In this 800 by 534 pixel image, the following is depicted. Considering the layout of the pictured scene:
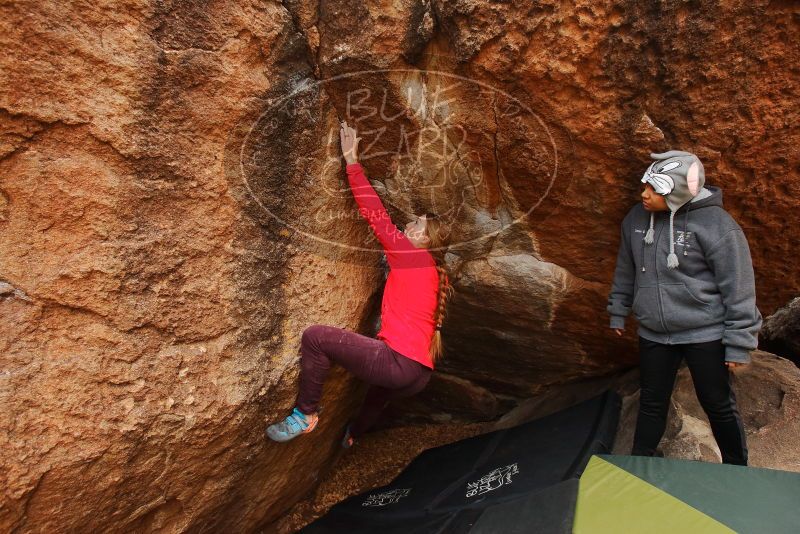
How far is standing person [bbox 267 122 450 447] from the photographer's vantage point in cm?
258

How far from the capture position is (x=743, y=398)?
3193 millimetres

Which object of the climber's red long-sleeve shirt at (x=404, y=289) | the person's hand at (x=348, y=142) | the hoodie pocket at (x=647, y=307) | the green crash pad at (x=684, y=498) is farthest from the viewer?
the climber's red long-sleeve shirt at (x=404, y=289)

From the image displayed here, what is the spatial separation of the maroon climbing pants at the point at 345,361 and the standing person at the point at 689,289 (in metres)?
1.04

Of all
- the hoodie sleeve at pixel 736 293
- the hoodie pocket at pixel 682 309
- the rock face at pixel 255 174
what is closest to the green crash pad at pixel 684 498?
the hoodie sleeve at pixel 736 293

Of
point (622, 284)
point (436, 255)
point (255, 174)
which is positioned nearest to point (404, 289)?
point (436, 255)

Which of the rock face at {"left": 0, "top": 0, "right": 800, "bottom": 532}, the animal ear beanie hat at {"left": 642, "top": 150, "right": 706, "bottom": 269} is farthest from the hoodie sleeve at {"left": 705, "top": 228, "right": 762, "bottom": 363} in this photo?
the rock face at {"left": 0, "top": 0, "right": 800, "bottom": 532}

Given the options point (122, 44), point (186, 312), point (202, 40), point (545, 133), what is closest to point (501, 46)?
point (545, 133)

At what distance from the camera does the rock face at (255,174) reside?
1950 millimetres

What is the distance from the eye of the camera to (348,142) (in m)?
2.58

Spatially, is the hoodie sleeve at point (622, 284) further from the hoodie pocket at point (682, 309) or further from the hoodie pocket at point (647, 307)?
the hoodie pocket at point (682, 309)

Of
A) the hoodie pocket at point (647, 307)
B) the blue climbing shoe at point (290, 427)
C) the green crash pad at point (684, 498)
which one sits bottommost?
the green crash pad at point (684, 498)

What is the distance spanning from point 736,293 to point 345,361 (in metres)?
1.68

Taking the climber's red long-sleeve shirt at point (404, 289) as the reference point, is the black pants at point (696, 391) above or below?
below

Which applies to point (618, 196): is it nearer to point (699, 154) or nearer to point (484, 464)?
point (699, 154)
